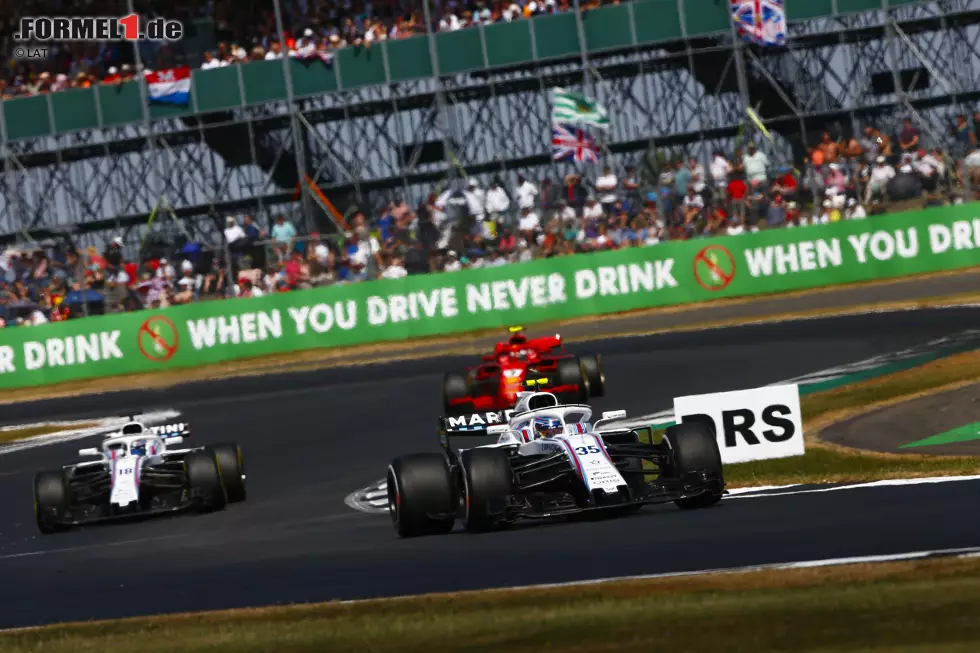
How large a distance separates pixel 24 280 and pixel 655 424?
65.7 feet

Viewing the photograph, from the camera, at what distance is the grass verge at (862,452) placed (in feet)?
47.6

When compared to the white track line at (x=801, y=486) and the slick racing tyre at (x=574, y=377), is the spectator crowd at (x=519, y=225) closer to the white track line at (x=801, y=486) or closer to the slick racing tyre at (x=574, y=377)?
the slick racing tyre at (x=574, y=377)

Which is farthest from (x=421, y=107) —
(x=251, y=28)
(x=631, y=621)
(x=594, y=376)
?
(x=631, y=621)

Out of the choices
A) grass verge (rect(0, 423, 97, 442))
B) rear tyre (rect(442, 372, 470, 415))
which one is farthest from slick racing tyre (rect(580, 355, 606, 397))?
grass verge (rect(0, 423, 97, 442))

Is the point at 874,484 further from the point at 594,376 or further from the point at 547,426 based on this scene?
the point at 594,376

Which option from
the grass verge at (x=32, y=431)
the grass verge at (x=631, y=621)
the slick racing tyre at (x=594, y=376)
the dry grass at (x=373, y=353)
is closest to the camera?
the grass verge at (x=631, y=621)

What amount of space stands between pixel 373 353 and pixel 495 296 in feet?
9.39

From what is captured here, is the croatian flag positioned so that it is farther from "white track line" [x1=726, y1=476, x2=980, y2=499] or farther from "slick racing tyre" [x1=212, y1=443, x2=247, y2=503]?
"white track line" [x1=726, y1=476, x2=980, y2=499]

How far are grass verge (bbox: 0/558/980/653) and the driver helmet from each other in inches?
148

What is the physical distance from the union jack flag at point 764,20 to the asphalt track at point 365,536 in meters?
13.2

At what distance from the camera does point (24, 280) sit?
35.7 m

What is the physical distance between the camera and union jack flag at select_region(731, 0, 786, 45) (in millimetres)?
36562

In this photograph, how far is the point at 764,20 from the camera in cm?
3669

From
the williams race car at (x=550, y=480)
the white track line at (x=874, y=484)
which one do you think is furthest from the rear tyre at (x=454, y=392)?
the williams race car at (x=550, y=480)
